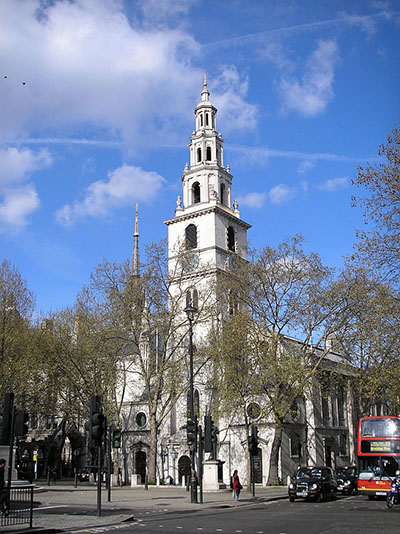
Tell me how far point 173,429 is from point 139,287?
18.3 meters

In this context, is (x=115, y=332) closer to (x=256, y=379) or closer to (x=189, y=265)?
(x=189, y=265)

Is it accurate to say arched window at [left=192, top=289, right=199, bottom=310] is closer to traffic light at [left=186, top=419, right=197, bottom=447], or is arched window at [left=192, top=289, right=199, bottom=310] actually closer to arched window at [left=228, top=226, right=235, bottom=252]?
arched window at [left=228, top=226, right=235, bottom=252]

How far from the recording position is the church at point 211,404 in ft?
148

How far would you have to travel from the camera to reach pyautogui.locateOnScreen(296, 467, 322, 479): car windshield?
2568 centimetres

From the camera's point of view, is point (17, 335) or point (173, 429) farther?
point (173, 429)

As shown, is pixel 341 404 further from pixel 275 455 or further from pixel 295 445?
pixel 275 455

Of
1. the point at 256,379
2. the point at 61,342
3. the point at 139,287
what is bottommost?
the point at 256,379

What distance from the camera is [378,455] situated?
25328mm

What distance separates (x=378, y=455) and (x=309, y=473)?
3.13m

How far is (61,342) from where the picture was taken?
3972 cm

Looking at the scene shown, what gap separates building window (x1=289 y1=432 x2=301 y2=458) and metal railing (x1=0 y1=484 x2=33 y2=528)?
3158 cm

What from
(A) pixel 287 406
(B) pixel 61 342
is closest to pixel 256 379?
(A) pixel 287 406

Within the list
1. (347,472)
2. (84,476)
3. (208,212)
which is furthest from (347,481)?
(208,212)

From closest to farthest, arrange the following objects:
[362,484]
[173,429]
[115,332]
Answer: [362,484], [115,332], [173,429]
